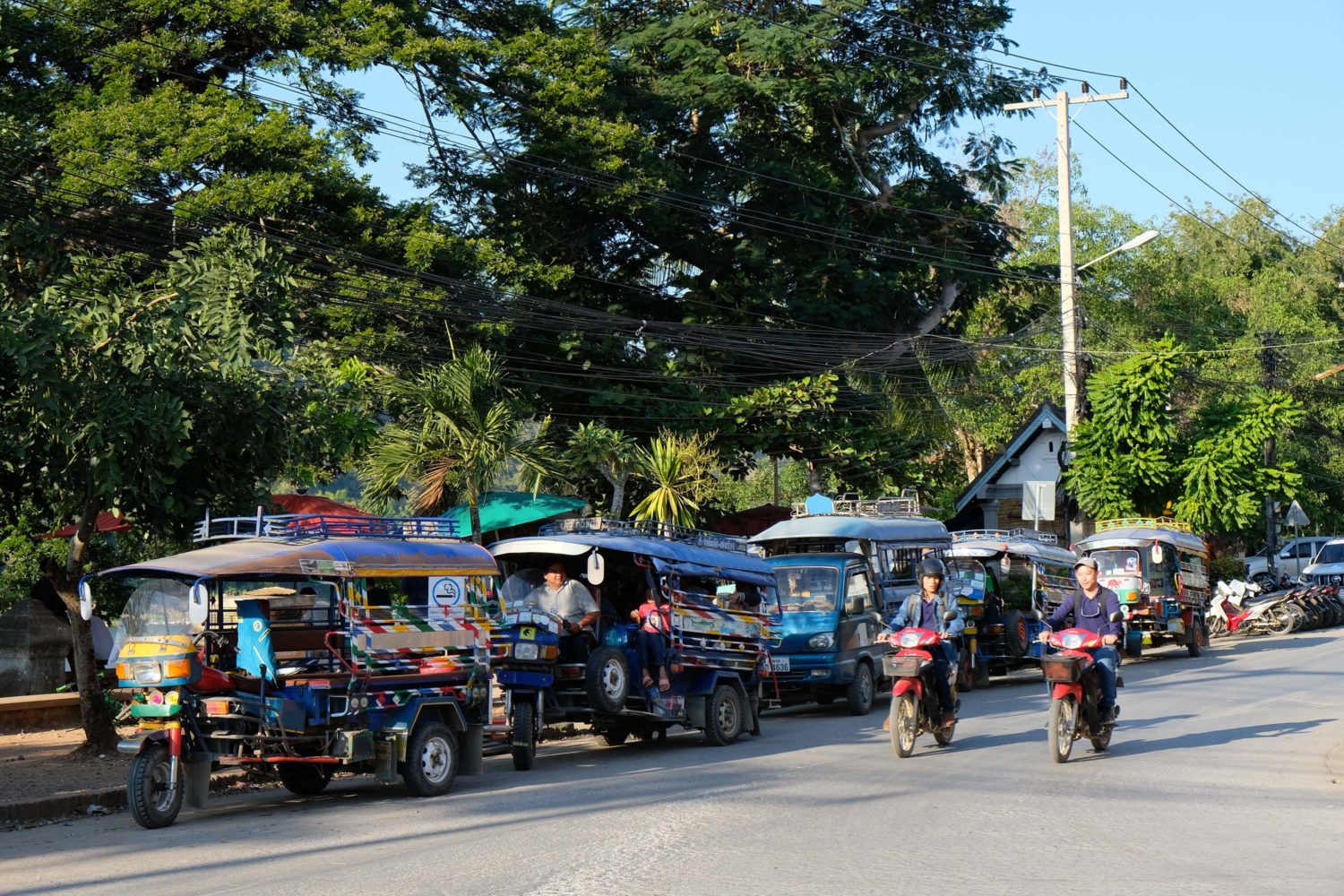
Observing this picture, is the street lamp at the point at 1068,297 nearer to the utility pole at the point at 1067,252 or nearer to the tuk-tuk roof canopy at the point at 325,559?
the utility pole at the point at 1067,252

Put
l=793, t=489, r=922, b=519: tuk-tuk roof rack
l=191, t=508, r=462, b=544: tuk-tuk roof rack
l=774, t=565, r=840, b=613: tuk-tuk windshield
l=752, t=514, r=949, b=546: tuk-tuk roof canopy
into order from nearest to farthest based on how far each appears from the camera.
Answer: l=191, t=508, r=462, b=544: tuk-tuk roof rack
l=774, t=565, r=840, b=613: tuk-tuk windshield
l=752, t=514, r=949, b=546: tuk-tuk roof canopy
l=793, t=489, r=922, b=519: tuk-tuk roof rack

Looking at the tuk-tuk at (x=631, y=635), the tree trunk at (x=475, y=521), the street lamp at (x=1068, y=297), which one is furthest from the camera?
the street lamp at (x=1068, y=297)

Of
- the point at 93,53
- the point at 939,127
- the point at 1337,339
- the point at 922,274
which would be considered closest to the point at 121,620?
the point at 93,53

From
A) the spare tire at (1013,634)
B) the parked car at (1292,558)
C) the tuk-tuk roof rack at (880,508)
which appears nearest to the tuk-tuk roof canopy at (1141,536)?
the spare tire at (1013,634)

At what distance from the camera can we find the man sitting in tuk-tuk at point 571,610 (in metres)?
15.3

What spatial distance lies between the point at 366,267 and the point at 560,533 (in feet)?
38.5

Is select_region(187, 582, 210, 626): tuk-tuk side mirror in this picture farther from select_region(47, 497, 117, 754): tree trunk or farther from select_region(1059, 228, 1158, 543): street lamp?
select_region(1059, 228, 1158, 543): street lamp

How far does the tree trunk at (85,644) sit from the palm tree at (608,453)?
12.7 metres

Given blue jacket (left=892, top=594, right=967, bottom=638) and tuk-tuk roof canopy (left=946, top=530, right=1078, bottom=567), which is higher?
tuk-tuk roof canopy (left=946, top=530, right=1078, bottom=567)

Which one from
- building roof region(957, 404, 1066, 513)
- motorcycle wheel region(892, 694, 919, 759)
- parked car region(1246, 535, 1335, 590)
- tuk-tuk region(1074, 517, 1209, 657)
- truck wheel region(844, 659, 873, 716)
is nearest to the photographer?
motorcycle wheel region(892, 694, 919, 759)

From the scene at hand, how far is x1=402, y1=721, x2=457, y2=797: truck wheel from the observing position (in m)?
12.5

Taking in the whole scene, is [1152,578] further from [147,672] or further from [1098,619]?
[147,672]

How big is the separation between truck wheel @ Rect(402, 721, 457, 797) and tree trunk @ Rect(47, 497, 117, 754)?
4277mm

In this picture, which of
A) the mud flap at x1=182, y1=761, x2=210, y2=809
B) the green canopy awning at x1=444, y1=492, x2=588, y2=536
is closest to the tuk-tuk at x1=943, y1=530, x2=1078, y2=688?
the green canopy awning at x1=444, y1=492, x2=588, y2=536
